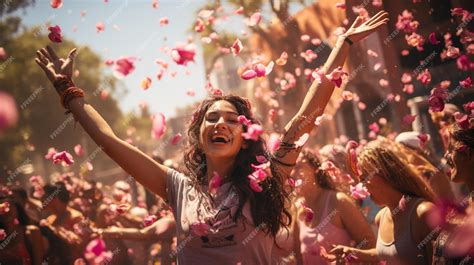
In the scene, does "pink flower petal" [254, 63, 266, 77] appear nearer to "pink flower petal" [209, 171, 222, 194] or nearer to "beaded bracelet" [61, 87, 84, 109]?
"pink flower petal" [209, 171, 222, 194]

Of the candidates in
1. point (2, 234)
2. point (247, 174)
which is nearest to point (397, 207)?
point (247, 174)

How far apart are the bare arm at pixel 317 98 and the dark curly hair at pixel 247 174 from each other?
0.14 meters

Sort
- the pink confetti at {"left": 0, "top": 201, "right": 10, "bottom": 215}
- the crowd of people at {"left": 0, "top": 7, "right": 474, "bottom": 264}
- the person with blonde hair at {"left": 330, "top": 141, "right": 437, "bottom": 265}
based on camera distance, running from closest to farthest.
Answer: the crowd of people at {"left": 0, "top": 7, "right": 474, "bottom": 264} < the person with blonde hair at {"left": 330, "top": 141, "right": 437, "bottom": 265} < the pink confetti at {"left": 0, "top": 201, "right": 10, "bottom": 215}

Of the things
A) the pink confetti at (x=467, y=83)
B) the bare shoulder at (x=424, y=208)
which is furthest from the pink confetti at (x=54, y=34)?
the pink confetti at (x=467, y=83)

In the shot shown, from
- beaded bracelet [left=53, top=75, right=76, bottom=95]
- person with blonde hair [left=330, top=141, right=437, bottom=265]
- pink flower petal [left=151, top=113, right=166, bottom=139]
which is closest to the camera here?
beaded bracelet [left=53, top=75, right=76, bottom=95]

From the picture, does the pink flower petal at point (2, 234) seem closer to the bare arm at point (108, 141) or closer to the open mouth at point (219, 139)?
the bare arm at point (108, 141)

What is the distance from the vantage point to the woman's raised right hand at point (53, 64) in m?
2.58

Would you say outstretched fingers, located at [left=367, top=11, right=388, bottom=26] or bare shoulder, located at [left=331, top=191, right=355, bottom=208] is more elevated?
outstretched fingers, located at [left=367, top=11, right=388, bottom=26]

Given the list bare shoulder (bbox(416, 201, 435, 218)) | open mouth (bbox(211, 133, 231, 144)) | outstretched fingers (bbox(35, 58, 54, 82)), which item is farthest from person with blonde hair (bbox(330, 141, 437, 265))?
outstretched fingers (bbox(35, 58, 54, 82))

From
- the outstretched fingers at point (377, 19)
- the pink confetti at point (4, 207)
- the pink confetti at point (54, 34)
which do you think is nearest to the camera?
the outstretched fingers at point (377, 19)

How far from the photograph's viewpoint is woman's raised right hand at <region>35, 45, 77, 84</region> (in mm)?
2577

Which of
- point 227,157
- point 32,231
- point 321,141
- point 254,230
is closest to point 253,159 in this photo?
point 227,157

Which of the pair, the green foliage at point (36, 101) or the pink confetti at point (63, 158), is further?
the green foliage at point (36, 101)

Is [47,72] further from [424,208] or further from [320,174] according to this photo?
[320,174]
